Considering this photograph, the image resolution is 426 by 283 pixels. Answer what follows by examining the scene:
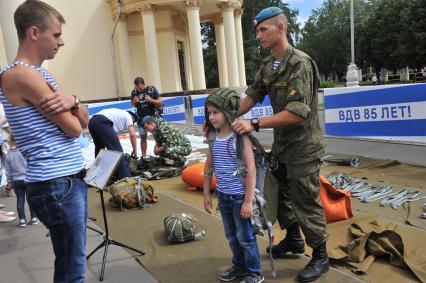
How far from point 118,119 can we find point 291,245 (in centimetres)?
424

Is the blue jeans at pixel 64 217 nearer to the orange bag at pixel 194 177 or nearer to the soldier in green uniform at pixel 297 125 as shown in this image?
the soldier in green uniform at pixel 297 125

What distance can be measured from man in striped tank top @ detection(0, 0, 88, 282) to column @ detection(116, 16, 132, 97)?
68.3ft

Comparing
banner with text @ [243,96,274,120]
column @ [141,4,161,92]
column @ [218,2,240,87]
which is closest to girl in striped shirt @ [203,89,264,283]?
banner with text @ [243,96,274,120]

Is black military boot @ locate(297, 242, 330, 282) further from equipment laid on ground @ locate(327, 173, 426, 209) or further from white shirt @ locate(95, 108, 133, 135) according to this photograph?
white shirt @ locate(95, 108, 133, 135)

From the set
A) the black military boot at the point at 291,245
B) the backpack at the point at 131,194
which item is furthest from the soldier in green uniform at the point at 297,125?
the backpack at the point at 131,194

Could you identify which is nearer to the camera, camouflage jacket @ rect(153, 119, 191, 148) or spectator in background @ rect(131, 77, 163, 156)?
camouflage jacket @ rect(153, 119, 191, 148)

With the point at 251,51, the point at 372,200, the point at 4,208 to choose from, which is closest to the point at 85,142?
the point at 4,208

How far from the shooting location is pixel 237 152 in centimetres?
296

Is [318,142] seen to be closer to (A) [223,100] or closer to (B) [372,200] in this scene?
(A) [223,100]

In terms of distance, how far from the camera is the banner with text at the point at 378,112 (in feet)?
24.9

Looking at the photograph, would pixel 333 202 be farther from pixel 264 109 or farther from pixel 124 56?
pixel 124 56

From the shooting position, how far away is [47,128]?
208 cm

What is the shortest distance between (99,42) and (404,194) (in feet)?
65.3

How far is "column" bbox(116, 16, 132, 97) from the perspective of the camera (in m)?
22.0
